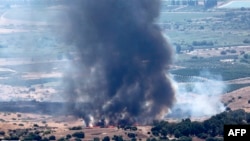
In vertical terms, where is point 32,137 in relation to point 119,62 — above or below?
below

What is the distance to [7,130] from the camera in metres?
131

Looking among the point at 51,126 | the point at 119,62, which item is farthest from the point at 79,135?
the point at 119,62

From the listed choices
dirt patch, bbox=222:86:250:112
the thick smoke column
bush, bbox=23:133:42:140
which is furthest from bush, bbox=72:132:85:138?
dirt patch, bbox=222:86:250:112

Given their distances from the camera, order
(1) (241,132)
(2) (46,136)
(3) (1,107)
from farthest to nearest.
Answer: (3) (1,107) < (2) (46,136) < (1) (241,132)

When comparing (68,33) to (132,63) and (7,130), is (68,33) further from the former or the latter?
(7,130)

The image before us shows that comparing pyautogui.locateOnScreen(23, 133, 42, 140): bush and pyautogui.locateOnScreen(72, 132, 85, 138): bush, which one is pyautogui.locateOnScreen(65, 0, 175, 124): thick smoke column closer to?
pyautogui.locateOnScreen(72, 132, 85, 138): bush

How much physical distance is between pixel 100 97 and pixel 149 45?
13.2 meters

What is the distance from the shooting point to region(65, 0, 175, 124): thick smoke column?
139625 mm

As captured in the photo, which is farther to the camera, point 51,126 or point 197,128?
point 51,126

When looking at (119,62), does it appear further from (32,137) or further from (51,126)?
(32,137)

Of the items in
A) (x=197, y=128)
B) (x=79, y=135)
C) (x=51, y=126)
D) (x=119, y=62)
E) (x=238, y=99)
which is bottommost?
(x=79, y=135)

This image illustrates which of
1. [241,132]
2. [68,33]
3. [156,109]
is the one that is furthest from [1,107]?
[241,132]

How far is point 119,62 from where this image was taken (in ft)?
461

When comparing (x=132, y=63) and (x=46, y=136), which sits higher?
(x=132, y=63)
